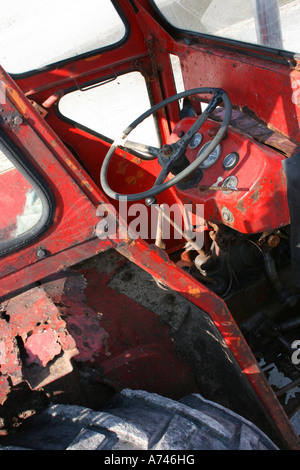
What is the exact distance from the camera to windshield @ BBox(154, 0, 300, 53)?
1629mm

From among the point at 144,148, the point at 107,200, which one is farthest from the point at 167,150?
the point at 107,200

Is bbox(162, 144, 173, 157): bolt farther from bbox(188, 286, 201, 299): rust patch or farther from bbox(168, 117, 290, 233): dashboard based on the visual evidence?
bbox(188, 286, 201, 299): rust patch

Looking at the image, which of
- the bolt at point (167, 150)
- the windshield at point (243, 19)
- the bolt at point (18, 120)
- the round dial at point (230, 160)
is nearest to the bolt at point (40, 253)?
the bolt at point (18, 120)

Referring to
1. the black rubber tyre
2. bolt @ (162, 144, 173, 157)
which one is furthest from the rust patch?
→ bolt @ (162, 144, 173, 157)

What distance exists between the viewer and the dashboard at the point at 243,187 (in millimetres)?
1596

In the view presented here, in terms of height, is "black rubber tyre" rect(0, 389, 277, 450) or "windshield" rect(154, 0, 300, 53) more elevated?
"windshield" rect(154, 0, 300, 53)

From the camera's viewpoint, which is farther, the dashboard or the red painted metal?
the dashboard

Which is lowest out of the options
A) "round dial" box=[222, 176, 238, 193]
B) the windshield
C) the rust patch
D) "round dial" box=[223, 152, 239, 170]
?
the rust patch

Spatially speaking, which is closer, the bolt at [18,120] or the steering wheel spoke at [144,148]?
the bolt at [18,120]

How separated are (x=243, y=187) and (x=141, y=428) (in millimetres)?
936

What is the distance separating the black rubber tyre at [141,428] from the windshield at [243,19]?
140 cm

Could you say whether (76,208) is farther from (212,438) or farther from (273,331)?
(273,331)

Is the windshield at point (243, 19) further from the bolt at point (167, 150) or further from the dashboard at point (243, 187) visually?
the bolt at point (167, 150)

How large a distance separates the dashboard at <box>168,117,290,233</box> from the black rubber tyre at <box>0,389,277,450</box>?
2.36ft
